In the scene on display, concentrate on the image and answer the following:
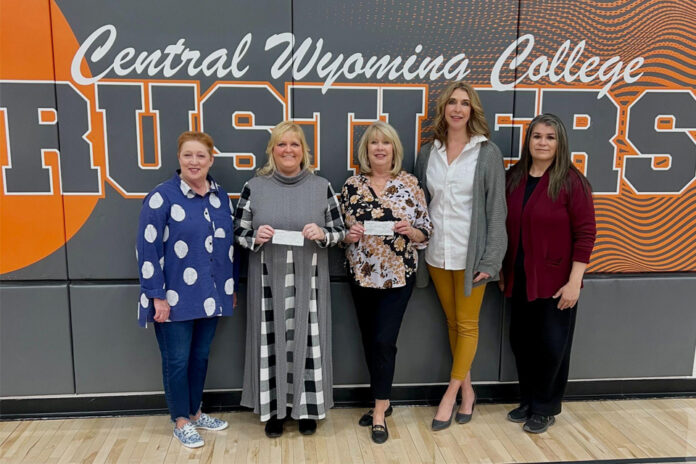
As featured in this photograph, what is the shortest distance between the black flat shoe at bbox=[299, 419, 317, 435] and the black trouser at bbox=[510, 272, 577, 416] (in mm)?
1207

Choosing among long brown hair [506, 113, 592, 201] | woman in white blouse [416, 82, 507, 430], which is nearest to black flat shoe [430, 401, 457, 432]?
woman in white blouse [416, 82, 507, 430]

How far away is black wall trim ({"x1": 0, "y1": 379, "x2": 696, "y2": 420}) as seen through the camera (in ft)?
9.50

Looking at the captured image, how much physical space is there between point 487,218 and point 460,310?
0.53m

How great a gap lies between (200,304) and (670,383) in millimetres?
2888

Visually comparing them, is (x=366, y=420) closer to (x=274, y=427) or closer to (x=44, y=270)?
(x=274, y=427)

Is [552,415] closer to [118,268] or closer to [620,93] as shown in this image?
[620,93]

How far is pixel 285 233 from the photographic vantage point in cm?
245

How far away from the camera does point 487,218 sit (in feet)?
8.61

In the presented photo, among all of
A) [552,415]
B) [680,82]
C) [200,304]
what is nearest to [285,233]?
[200,304]

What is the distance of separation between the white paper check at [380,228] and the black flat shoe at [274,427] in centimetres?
113

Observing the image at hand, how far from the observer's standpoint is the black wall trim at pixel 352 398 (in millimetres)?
2895

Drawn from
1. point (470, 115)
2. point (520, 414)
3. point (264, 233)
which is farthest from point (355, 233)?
point (520, 414)

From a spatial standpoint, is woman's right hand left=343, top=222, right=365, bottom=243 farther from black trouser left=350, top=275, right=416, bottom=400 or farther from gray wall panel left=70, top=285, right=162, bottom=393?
gray wall panel left=70, top=285, right=162, bottom=393

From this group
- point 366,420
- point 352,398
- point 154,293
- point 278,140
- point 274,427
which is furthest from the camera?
point 352,398
